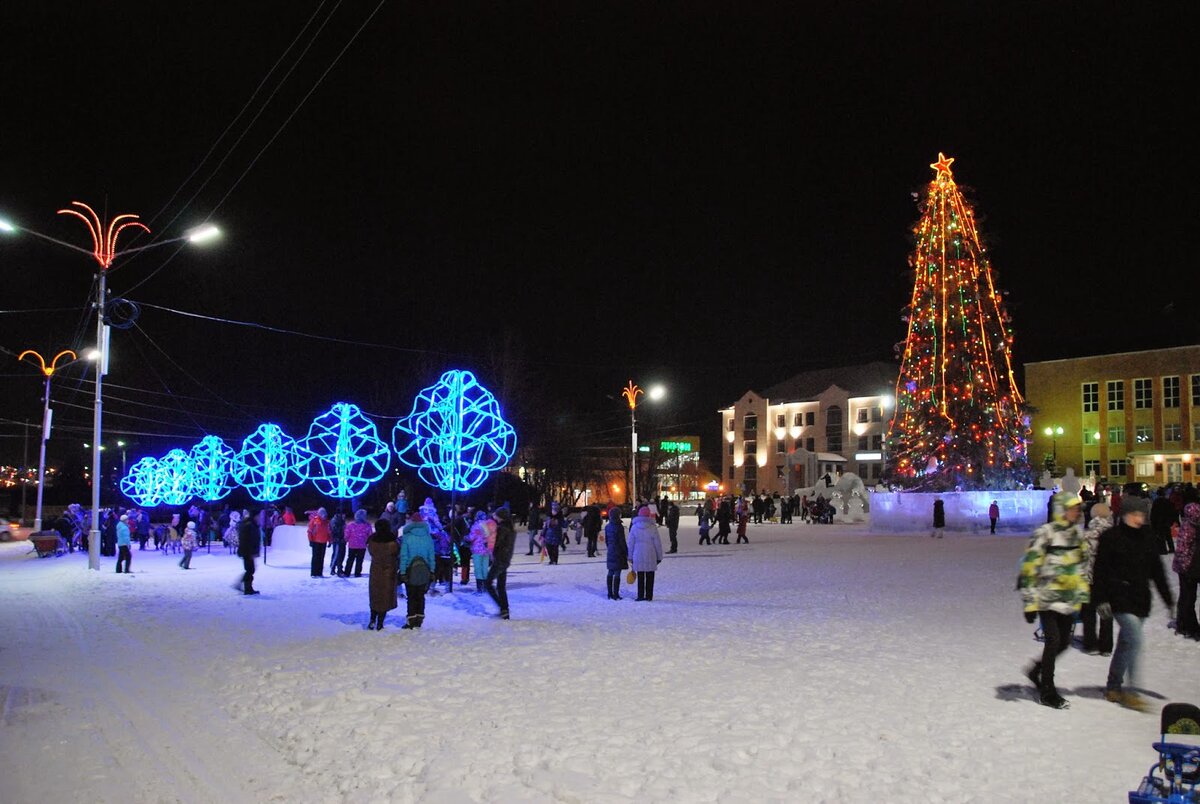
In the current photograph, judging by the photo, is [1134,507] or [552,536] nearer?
[1134,507]

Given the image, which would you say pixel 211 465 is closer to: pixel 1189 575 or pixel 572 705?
pixel 572 705


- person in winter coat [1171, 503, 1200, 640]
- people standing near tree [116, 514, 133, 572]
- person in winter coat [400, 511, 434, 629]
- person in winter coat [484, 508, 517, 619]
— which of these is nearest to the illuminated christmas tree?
person in winter coat [1171, 503, 1200, 640]

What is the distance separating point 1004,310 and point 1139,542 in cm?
2747

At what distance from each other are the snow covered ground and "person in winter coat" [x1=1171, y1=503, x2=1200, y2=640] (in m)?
0.30

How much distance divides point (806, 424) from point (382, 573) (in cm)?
7473

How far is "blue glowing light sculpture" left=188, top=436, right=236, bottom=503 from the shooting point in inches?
1443

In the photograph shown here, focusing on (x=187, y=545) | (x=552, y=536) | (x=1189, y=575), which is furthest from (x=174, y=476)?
(x=1189, y=575)

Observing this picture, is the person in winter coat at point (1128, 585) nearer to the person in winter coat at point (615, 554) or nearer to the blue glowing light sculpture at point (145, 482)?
the person in winter coat at point (615, 554)

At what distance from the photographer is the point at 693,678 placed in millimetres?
8227

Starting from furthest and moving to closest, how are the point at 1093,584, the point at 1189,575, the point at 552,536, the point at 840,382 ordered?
1. the point at 840,382
2. the point at 552,536
3. the point at 1189,575
4. the point at 1093,584

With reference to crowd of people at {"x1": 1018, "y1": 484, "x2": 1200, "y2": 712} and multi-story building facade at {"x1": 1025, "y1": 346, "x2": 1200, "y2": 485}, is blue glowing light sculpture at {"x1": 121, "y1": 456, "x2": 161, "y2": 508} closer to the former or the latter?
crowd of people at {"x1": 1018, "y1": 484, "x2": 1200, "y2": 712}

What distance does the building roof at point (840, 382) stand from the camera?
79438mm

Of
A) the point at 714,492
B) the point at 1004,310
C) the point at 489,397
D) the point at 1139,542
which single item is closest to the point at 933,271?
the point at 1004,310

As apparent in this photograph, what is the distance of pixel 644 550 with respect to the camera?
1433cm
